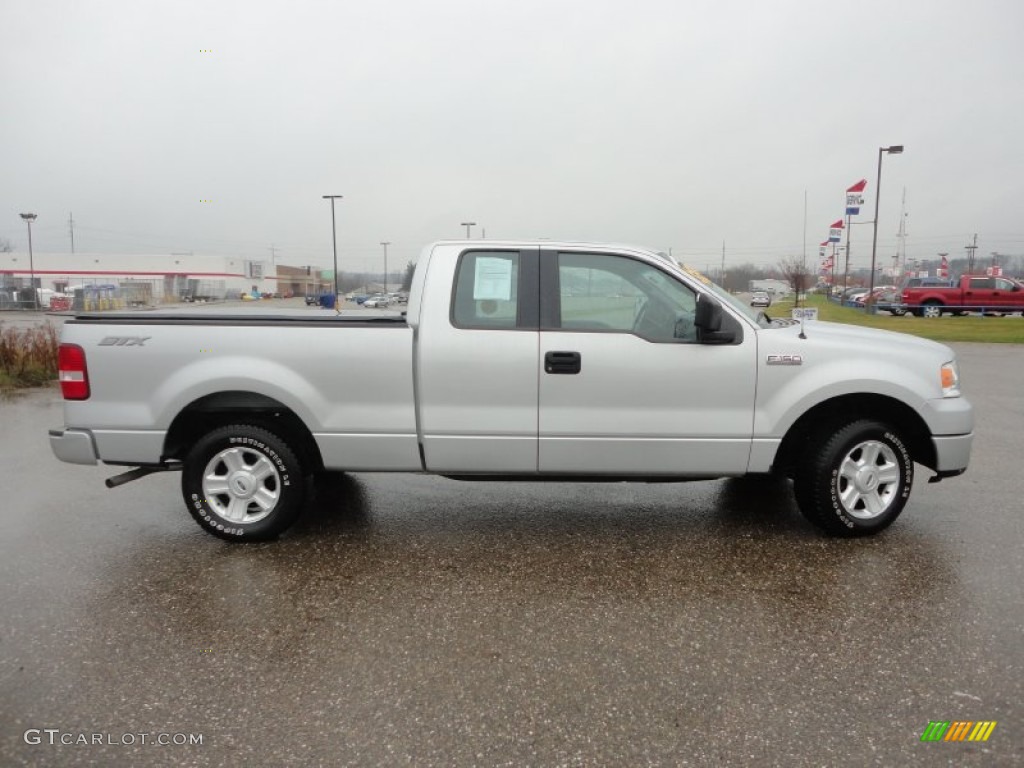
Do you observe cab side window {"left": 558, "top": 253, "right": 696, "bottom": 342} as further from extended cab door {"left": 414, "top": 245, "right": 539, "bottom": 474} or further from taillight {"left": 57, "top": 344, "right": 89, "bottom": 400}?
taillight {"left": 57, "top": 344, "right": 89, "bottom": 400}

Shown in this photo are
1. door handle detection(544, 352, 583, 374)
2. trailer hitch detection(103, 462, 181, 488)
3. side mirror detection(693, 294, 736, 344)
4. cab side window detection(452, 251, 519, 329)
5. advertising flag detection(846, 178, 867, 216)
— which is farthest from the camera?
advertising flag detection(846, 178, 867, 216)

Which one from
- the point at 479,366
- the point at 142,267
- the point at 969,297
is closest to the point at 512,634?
the point at 479,366

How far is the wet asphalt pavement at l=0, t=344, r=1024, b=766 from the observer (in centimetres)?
246

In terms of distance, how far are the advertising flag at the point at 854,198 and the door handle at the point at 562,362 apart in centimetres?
2654

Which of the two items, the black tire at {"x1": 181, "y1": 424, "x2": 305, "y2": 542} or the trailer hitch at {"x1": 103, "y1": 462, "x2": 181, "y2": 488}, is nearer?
the black tire at {"x1": 181, "y1": 424, "x2": 305, "y2": 542}

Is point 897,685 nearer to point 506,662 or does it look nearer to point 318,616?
point 506,662

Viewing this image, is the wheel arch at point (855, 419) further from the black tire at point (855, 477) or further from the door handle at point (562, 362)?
the door handle at point (562, 362)

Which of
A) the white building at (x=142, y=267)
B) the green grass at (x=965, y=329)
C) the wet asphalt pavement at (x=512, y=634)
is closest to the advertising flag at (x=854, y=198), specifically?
the green grass at (x=965, y=329)

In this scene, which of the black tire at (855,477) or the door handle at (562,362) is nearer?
the door handle at (562,362)

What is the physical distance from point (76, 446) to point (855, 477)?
482cm

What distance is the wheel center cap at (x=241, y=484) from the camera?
419 centimetres

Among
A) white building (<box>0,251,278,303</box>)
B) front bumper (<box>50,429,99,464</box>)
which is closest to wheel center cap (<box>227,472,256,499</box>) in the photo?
front bumper (<box>50,429,99,464</box>)

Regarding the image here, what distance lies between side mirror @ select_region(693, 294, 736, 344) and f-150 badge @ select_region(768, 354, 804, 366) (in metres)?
0.27

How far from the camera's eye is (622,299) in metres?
4.19
